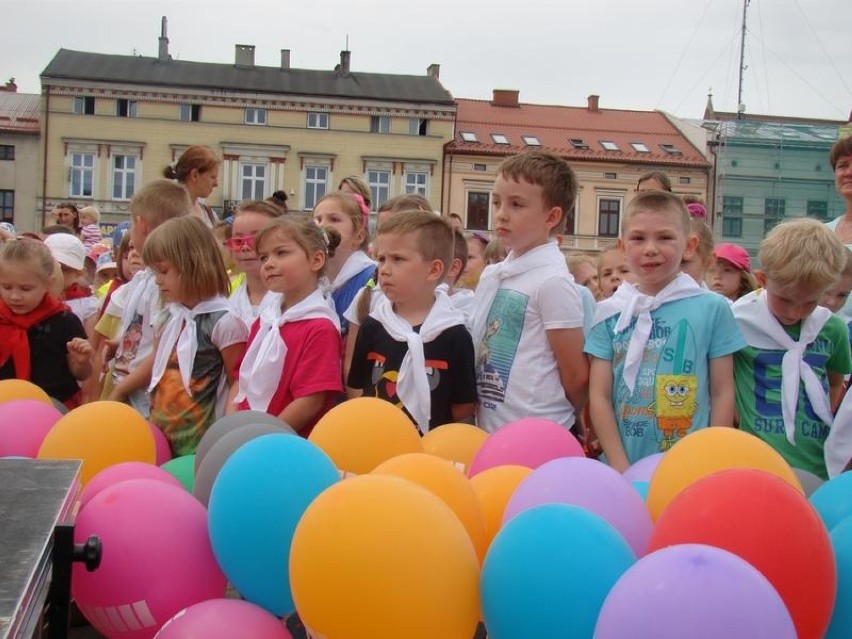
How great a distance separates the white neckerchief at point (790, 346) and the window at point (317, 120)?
3557 centimetres

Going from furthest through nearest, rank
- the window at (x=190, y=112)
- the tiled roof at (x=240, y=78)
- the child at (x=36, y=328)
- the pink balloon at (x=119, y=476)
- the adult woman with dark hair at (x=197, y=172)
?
1. the window at (x=190, y=112)
2. the tiled roof at (x=240, y=78)
3. the adult woman with dark hair at (x=197, y=172)
4. the child at (x=36, y=328)
5. the pink balloon at (x=119, y=476)

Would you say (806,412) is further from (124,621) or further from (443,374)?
(124,621)

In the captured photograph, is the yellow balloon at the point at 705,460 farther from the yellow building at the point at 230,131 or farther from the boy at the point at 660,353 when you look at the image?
the yellow building at the point at 230,131

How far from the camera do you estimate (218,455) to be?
2900mm

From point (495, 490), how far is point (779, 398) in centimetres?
146

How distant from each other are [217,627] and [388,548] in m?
0.54

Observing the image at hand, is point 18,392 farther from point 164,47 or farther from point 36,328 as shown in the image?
point 164,47

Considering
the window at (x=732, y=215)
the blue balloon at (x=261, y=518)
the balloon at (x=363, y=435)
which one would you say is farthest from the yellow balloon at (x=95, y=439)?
the window at (x=732, y=215)

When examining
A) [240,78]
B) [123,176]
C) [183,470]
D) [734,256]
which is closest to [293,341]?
[183,470]

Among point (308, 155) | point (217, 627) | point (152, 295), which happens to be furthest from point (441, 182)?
point (217, 627)

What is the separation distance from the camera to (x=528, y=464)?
3.07 metres

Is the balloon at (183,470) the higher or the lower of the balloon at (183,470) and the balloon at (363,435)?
the lower

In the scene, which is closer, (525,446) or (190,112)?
(525,446)

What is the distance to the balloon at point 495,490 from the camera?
2.68 m
